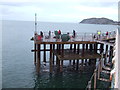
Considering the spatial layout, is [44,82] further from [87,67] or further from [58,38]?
[87,67]

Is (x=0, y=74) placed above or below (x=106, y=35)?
below

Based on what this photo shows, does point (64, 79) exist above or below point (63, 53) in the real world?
below

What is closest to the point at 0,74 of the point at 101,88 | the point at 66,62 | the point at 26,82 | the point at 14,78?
the point at 14,78

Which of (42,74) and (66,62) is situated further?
(66,62)

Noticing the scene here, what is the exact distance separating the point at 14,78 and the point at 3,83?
224 cm

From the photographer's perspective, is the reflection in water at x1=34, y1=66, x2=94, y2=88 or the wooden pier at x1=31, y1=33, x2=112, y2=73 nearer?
the reflection in water at x1=34, y1=66, x2=94, y2=88

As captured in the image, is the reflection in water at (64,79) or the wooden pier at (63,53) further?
the wooden pier at (63,53)

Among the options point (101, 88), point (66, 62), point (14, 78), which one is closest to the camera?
point (101, 88)

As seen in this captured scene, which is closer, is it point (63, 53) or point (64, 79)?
point (64, 79)

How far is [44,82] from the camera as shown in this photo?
2606 cm

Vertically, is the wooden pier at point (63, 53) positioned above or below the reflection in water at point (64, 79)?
above

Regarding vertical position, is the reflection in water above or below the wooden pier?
below

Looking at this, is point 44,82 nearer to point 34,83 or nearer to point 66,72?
point 34,83

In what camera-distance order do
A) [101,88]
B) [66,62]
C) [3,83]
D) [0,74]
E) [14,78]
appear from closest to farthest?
[101,88] < [3,83] < [14,78] < [0,74] < [66,62]
